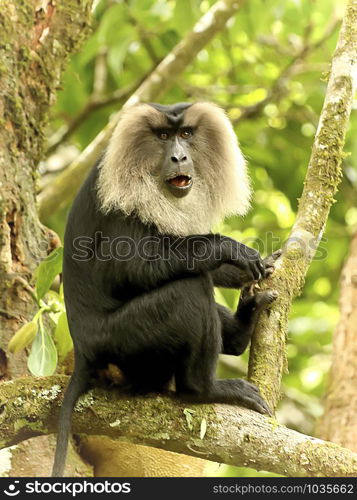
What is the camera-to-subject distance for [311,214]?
3.86 m

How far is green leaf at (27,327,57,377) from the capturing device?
3750 mm

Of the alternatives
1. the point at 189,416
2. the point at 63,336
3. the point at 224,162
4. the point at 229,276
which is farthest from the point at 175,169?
the point at 189,416

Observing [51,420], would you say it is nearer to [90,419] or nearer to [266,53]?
[90,419]

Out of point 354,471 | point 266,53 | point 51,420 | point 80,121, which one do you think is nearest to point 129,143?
point 51,420

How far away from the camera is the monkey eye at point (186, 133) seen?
4234mm

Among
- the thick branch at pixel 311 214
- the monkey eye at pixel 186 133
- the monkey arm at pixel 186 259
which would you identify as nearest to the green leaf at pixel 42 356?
the monkey arm at pixel 186 259

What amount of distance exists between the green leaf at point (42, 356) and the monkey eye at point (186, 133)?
135 centimetres

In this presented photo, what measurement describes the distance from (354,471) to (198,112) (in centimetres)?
217

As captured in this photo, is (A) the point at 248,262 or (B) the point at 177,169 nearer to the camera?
(A) the point at 248,262

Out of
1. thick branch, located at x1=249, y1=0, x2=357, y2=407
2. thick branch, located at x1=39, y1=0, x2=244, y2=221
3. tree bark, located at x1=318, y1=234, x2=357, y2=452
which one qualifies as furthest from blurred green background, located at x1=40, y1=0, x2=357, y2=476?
thick branch, located at x1=249, y1=0, x2=357, y2=407

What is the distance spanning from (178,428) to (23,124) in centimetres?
230

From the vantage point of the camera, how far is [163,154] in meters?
4.13

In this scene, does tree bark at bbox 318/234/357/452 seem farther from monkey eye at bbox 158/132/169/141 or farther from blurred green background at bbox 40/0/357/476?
monkey eye at bbox 158/132/169/141

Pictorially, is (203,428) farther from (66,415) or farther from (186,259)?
(186,259)
